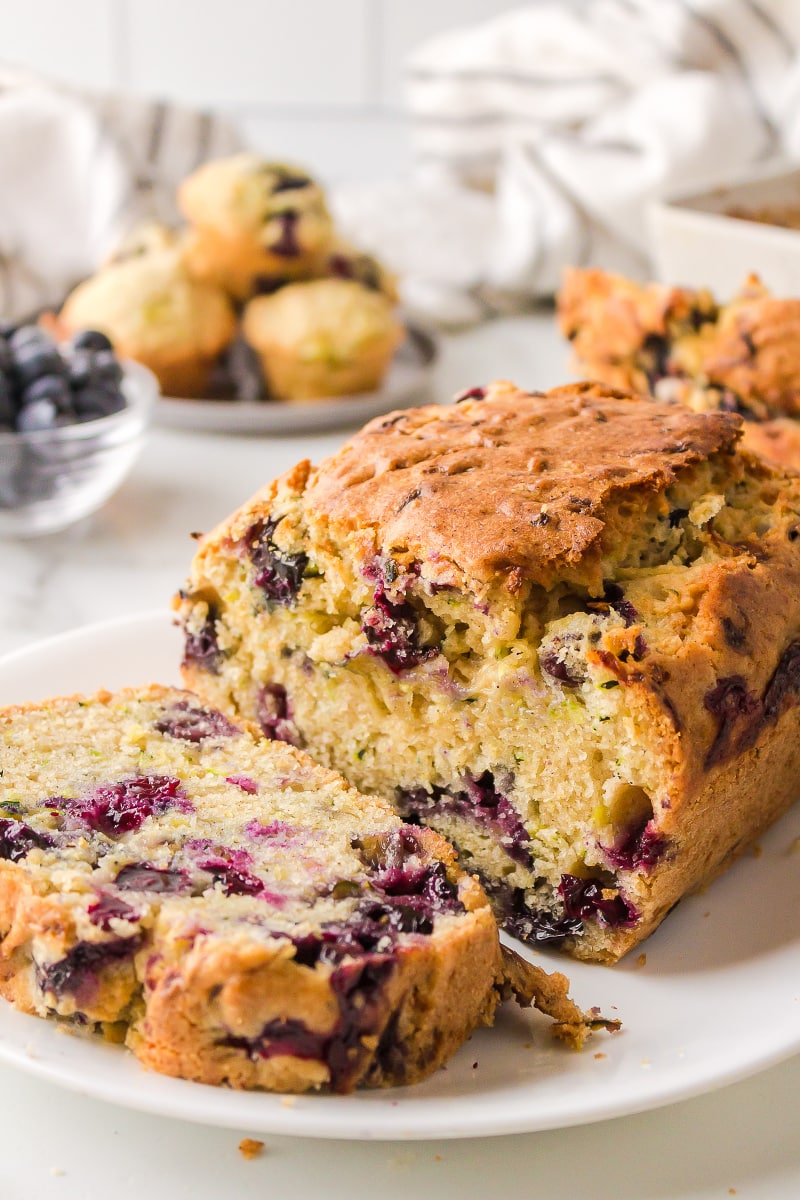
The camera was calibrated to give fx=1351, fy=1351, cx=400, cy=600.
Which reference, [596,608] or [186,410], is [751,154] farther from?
[596,608]

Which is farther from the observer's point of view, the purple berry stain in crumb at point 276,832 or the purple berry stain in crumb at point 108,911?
the purple berry stain in crumb at point 276,832

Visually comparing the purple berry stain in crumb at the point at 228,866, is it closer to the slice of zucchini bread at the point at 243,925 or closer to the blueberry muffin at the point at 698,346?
the slice of zucchini bread at the point at 243,925

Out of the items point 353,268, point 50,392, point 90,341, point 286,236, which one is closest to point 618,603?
point 50,392

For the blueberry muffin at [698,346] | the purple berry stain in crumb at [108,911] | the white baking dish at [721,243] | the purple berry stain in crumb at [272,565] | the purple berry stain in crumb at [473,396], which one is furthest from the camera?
the white baking dish at [721,243]

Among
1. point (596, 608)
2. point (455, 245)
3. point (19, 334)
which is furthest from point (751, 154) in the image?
point (596, 608)

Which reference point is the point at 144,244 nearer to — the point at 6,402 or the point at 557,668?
the point at 6,402

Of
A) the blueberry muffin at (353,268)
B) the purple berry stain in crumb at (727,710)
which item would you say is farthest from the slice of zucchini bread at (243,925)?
the blueberry muffin at (353,268)
